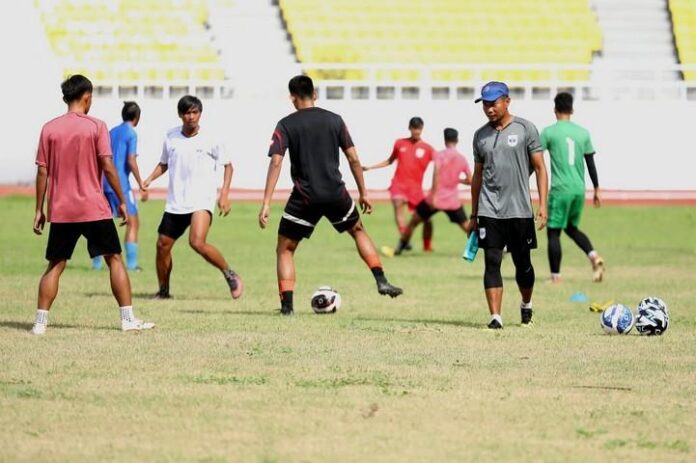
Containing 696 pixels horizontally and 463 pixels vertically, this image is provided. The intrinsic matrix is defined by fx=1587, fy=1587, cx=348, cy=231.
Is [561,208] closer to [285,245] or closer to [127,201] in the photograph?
[285,245]

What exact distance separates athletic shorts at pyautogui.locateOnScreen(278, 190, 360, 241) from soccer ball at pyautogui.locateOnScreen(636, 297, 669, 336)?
2.66 m

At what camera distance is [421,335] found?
41.0 feet

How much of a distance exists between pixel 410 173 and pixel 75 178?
12344 millimetres

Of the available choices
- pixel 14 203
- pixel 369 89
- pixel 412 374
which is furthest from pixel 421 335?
pixel 369 89

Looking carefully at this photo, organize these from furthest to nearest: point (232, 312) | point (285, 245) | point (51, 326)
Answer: point (232, 312), point (285, 245), point (51, 326)

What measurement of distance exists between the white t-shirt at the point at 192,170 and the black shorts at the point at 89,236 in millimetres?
3327

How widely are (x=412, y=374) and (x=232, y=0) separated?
30640 mm

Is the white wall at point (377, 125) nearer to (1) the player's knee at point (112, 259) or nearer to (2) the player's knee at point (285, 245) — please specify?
(2) the player's knee at point (285, 245)

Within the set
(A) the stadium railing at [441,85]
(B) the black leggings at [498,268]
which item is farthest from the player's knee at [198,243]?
(A) the stadium railing at [441,85]

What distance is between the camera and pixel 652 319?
1256 centimetres

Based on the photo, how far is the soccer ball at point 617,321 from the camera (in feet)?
41.4

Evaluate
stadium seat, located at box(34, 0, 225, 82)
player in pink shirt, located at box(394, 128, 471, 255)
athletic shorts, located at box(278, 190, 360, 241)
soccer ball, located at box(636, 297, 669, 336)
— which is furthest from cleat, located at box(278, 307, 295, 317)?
stadium seat, located at box(34, 0, 225, 82)

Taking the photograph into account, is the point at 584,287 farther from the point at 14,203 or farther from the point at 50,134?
the point at 14,203

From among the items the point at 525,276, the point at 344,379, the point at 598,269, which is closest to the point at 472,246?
the point at 525,276
